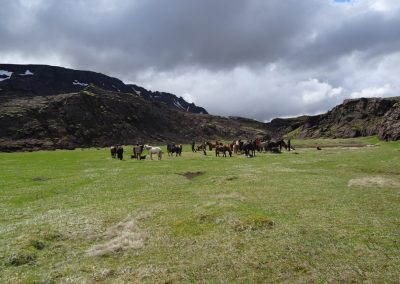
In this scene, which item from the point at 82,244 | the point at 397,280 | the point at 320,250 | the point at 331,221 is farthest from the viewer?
the point at 331,221

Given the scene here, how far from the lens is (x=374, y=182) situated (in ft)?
109

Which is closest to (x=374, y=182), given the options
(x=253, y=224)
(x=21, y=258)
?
(x=253, y=224)

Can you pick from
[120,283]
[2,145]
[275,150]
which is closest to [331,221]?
[120,283]

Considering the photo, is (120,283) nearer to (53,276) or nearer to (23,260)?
(53,276)

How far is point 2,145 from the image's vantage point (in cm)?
19325

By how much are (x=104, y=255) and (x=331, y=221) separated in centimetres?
1238

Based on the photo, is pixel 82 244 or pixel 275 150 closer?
pixel 82 244

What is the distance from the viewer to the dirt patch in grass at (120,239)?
18.0m

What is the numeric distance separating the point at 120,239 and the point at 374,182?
24025mm

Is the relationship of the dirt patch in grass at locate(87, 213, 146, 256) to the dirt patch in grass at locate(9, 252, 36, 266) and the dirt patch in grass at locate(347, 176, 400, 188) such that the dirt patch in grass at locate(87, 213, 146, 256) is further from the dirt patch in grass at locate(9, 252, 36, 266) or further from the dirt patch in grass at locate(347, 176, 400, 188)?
the dirt patch in grass at locate(347, 176, 400, 188)

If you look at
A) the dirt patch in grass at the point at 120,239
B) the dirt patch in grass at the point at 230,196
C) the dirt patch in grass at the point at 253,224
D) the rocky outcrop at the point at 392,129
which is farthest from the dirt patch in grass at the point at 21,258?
the rocky outcrop at the point at 392,129

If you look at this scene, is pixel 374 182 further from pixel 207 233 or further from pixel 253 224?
pixel 207 233

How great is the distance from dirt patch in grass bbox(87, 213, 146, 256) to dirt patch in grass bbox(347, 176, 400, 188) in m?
20.6

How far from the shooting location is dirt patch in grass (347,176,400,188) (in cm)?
3207
